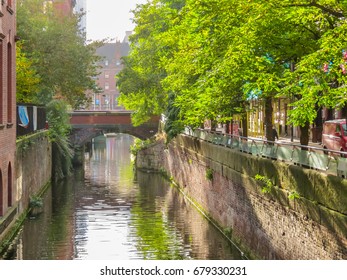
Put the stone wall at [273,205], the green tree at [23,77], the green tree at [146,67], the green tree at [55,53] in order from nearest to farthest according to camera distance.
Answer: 1. the stone wall at [273,205]
2. the green tree at [23,77]
3. the green tree at [55,53]
4. the green tree at [146,67]

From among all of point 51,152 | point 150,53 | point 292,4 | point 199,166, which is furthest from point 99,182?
point 292,4

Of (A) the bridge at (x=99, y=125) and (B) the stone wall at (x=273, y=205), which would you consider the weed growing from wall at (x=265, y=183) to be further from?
(A) the bridge at (x=99, y=125)

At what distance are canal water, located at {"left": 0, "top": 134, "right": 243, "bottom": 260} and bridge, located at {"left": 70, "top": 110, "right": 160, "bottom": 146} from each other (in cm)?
2471

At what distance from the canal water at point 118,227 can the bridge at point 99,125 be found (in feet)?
81.1

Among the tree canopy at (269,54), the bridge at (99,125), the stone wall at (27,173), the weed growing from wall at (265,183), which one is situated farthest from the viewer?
the bridge at (99,125)

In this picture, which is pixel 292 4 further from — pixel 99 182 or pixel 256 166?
pixel 99 182

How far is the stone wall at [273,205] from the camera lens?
66.6 feet

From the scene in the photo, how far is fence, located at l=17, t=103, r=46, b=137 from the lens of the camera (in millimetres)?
39681

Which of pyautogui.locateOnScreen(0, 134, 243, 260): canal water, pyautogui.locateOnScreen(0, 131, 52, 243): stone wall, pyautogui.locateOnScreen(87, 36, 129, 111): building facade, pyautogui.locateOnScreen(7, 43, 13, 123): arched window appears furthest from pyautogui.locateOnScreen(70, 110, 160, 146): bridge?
pyautogui.locateOnScreen(87, 36, 129, 111): building facade

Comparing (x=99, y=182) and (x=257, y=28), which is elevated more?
(x=257, y=28)

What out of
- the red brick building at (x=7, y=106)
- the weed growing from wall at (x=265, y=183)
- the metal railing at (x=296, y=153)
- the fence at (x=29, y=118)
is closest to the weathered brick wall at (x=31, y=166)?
the fence at (x=29, y=118)

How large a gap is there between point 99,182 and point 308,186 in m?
43.3

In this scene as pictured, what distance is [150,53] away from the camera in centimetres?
6072

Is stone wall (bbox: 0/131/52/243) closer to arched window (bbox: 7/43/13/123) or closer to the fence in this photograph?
the fence
